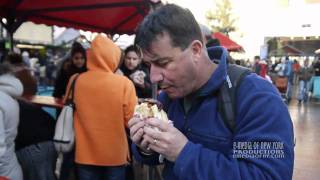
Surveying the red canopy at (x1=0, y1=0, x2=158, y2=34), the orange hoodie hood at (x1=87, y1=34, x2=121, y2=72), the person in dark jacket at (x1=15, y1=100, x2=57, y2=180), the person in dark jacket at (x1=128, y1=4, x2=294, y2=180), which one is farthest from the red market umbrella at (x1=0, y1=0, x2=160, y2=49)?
the person in dark jacket at (x1=128, y1=4, x2=294, y2=180)

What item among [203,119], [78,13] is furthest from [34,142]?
[78,13]

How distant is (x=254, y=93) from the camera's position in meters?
1.22

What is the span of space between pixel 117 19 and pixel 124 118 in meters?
5.21

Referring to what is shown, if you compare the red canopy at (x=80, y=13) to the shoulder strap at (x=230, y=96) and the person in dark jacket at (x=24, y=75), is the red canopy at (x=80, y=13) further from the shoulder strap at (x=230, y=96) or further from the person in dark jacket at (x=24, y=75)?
the shoulder strap at (x=230, y=96)

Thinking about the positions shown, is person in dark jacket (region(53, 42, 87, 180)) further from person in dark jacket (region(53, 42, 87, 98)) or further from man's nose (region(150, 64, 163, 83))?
man's nose (region(150, 64, 163, 83))

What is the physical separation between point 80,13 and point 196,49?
251 inches

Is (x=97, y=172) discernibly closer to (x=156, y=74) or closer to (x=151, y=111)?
(x=151, y=111)

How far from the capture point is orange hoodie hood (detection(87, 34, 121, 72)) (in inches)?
129

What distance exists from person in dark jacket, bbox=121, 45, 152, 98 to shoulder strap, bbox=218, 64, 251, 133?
126 inches

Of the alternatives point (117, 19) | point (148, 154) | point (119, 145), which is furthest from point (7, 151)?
point (117, 19)

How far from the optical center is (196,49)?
4.24 feet

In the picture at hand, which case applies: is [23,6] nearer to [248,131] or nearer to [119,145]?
[119,145]

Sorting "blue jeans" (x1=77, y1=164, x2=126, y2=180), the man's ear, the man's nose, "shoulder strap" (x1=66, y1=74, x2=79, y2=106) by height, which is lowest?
"blue jeans" (x1=77, y1=164, x2=126, y2=180)

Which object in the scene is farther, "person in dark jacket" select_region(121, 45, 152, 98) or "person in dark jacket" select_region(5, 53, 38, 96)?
"person in dark jacket" select_region(121, 45, 152, 98)
